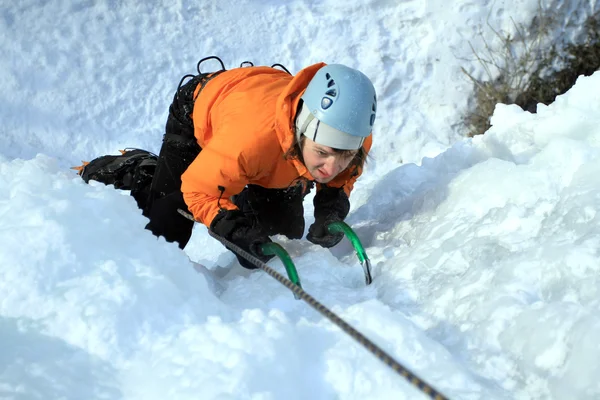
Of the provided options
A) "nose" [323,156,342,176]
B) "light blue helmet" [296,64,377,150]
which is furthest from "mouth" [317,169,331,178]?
"light blue helmet" [296,64,377,150]

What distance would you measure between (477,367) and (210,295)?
36.5 inches

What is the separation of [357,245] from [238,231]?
21.8 inches

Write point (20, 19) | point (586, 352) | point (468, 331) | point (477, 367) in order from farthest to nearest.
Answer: point (20, 19) → point (468, 331) → point (477, 367) → point (586, 352)

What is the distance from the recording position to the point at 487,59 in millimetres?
5684

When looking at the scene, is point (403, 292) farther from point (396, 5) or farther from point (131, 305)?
point (396, 5)

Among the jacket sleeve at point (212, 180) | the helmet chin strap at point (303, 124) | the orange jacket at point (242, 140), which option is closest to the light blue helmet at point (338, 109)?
the helmet chin strap at point (303, 124)

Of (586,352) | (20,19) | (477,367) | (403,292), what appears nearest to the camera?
(586,352)

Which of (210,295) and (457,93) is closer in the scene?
(210,295)

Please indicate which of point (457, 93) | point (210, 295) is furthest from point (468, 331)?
point (457, 93)

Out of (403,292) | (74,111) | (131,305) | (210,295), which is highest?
(131,305)

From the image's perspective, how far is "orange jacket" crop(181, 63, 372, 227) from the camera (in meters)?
2.48

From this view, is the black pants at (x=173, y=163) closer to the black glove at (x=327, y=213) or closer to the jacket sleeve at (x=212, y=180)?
the jacket sleeve at (x=212, y=180)

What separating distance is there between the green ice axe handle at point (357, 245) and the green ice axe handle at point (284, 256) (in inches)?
13.1

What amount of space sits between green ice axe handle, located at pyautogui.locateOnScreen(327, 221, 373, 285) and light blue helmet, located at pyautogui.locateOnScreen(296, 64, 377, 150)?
0.46 meters
